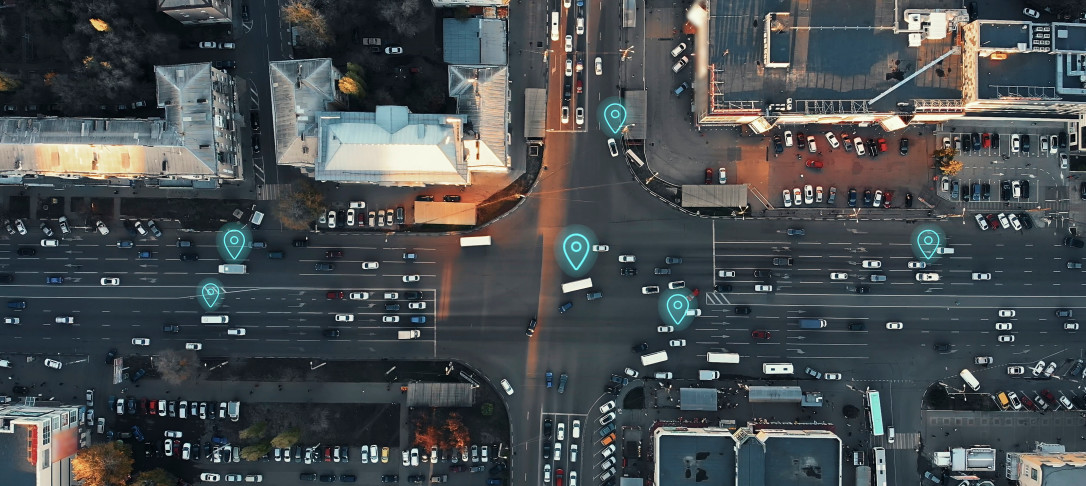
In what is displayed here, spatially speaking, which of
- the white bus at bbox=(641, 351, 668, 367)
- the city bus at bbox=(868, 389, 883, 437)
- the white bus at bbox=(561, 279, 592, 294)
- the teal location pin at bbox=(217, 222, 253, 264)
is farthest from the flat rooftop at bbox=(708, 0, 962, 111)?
the teal location pin at bbox=(217, 222, 253, 264)

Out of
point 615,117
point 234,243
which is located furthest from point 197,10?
point 615,117

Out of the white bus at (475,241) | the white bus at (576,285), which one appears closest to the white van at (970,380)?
the white bus at (576,285)

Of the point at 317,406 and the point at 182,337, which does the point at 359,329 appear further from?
the point at 182,337

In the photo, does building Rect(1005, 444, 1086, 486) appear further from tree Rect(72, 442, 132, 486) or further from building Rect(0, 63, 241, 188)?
tree Rect(72, 442, 132, 486)

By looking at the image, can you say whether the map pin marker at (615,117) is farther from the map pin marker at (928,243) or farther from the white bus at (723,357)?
the map pin marker at (928,243)

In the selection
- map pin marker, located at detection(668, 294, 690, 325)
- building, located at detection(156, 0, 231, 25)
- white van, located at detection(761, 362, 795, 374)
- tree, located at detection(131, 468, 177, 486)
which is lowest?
tree, located at detection(131, 468, 177, 486)

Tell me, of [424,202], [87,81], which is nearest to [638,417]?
[424,202]

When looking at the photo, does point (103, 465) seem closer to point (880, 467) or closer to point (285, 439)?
point (285, 439)
